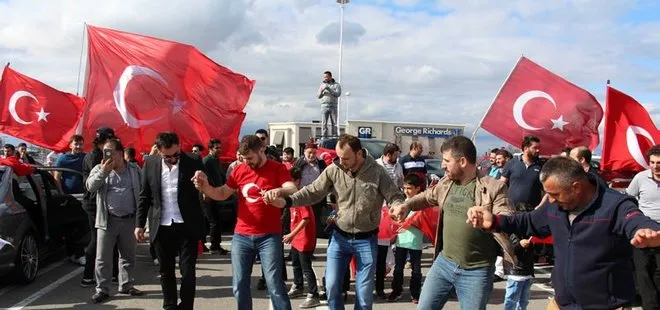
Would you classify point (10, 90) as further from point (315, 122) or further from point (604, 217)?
point (315, 122)

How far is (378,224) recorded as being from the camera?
5.45 metres

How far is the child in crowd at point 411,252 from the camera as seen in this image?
7168mm

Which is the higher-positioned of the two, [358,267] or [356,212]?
[356,212]

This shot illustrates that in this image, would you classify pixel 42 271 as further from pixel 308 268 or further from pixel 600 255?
pixel 600 255

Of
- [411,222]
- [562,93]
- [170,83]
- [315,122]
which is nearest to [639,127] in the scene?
[562,93]

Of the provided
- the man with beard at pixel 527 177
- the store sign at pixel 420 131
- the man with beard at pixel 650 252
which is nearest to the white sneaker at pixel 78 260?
the man with beard at pixel 527 177

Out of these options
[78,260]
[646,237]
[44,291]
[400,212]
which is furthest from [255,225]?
[78,260]

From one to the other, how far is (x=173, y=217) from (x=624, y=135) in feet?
21.0

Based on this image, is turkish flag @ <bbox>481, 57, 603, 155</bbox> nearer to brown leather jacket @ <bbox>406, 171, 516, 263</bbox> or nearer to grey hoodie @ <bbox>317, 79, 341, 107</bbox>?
brown leather jacket @ <bbox>406, 171, 516, 263</bbox>

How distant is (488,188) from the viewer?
13.7 feet

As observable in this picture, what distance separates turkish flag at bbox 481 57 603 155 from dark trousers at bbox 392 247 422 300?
3.41 meters

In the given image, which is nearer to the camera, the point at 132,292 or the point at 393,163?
the point at 132,292

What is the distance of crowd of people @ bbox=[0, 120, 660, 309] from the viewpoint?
3.37 meters

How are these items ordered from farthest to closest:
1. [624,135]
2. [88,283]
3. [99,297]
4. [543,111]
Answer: [543,111] → [624,135] → [88,283] → [99,297]
